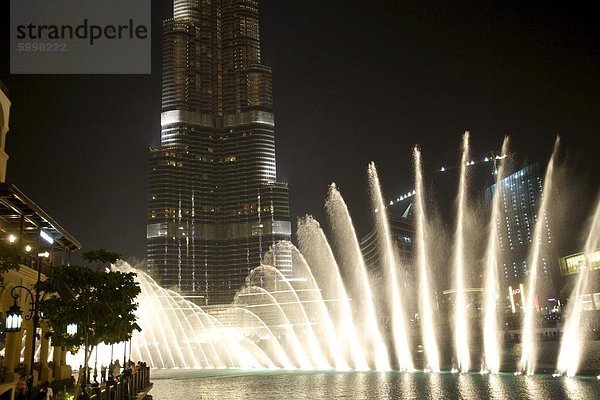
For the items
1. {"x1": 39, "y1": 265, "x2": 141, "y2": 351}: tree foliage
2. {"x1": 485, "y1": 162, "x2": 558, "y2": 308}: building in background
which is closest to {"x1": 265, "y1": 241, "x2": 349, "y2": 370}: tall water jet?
{"x1": 39, "y1": 265, "x2": 141, "y2": 351}: tree foliage

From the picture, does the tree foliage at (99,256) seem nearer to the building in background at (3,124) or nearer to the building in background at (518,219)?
the building in background at (3,124)

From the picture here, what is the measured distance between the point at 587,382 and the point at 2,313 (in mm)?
29948

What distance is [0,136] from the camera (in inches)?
1255

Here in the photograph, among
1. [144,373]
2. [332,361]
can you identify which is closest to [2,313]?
[144,373]

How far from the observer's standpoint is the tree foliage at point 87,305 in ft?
76.7

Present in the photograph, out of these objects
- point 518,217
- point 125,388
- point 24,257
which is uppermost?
point 518,217

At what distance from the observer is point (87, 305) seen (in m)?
23.1

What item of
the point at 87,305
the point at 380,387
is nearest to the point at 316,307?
the point at 380,387

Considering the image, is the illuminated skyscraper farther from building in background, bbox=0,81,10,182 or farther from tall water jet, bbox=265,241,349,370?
building in background, bbox=0,81,10,182

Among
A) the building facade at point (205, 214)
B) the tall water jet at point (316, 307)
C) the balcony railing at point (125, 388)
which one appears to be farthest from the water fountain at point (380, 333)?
the building facade at point (205, 214)

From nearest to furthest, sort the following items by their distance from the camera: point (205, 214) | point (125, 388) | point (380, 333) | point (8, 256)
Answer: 1. point (8, 256)
2. point (125, 388)
3. point (380, 333)
4. point (205, 214)

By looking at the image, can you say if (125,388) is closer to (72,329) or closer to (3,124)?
Result: (72,329)

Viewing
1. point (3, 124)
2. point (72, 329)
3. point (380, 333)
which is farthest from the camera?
point (380, 333)

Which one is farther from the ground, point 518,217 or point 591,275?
point 518,217
